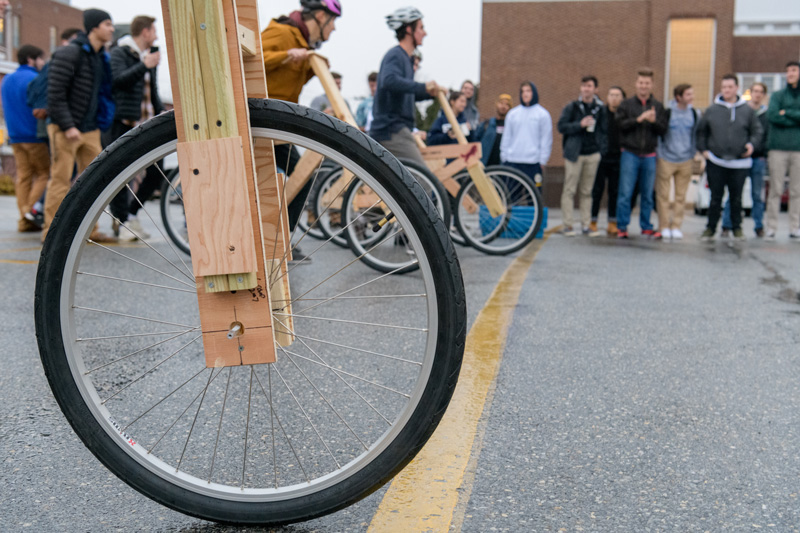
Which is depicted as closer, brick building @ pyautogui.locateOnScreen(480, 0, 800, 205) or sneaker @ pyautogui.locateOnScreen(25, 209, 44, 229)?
sneaker @ pyautogui.locateOnScreen(25, 209, 44, 229)

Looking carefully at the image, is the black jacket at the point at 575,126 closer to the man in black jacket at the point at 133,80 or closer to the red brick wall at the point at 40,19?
the man in black jacket at the point at 133,80

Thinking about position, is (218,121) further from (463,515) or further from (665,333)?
(665,333)

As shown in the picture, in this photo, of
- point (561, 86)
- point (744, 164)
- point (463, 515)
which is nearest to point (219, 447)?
point (463, 515)

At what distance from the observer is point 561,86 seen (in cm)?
3061

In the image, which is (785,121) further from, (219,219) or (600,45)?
(600,45)

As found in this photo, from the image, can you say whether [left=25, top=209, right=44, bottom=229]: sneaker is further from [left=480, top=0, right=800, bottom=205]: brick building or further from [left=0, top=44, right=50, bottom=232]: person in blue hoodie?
[left=480, top=0, right=800, bottom=205]: brick building

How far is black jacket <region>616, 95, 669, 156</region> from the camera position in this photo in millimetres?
10602

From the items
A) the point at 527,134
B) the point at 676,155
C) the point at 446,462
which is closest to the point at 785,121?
the point at 676,155

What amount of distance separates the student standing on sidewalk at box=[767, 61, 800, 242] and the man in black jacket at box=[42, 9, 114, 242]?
8.00 meters

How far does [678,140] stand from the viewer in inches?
427

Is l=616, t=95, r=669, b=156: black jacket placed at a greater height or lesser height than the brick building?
lesser

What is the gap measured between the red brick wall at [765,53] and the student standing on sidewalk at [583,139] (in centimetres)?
2994

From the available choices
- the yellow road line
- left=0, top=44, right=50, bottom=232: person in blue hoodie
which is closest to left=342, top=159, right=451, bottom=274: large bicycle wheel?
the yellow road line

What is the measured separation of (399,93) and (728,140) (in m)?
5.48
